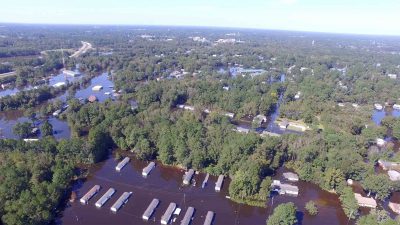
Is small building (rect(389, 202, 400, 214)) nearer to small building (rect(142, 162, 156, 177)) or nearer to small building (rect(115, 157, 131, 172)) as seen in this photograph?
small building (rect(142, 162, 156, 177))

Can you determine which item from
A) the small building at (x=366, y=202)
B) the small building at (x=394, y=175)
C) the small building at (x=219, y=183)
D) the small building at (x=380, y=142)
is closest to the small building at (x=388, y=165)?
the small building at (x=394, y=175)

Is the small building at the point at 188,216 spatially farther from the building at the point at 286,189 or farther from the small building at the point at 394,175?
the small building at the point at 394,175

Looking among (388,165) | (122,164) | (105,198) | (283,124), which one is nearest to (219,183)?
(105,198)

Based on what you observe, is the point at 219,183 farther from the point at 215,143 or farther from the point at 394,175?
the point at 394,175

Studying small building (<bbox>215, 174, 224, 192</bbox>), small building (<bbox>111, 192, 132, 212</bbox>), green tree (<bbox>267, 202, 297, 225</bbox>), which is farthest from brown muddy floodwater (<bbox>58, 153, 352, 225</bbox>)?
green tree (<bbox>267, 202, 297, 225</bbox>)

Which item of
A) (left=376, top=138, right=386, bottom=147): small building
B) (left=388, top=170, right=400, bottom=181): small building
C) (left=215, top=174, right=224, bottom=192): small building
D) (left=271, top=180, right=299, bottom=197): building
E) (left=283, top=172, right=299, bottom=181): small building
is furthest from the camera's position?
(left=376, top=138, right=386, bottom=147): small building
